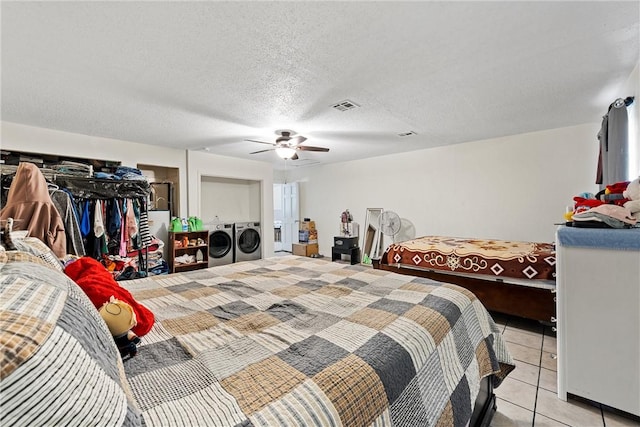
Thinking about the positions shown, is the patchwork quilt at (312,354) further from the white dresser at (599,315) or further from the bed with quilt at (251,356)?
the white dresser at (599,315)

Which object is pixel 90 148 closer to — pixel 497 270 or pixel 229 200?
pixel 229 200

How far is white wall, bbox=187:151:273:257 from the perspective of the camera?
4.84 m

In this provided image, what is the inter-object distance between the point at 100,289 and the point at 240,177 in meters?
4.76

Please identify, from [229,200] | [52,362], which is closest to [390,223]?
[229,200]

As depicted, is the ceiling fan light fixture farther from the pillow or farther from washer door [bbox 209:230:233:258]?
the pillow

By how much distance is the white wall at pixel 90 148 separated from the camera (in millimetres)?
A: 3243

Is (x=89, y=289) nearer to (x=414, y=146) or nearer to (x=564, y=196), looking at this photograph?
(x=414, y=146)

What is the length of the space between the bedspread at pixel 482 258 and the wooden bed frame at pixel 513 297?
11cm

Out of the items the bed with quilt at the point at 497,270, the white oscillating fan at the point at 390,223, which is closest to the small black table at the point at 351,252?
the white oscillating fan at the point at 390,223

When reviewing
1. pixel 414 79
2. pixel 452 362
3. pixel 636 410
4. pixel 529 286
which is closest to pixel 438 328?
pixel 452 362

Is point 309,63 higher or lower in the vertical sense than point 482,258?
higher

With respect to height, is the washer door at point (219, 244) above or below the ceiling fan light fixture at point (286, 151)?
below

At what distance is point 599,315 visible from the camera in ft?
5.29

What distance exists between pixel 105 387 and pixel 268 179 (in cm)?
564
